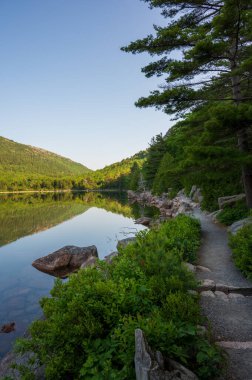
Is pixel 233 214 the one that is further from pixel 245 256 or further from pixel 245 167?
pixel 245 256

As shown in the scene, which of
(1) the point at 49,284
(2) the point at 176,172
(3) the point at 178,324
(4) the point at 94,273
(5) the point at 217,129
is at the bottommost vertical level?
(1) the point at 49,284

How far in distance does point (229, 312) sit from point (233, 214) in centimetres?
949

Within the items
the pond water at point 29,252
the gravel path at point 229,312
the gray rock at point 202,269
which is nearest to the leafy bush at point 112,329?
the gravel path at point 229,312

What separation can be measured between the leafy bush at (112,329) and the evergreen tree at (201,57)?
762 cm

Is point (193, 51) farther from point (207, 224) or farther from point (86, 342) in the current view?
point (86, 342)

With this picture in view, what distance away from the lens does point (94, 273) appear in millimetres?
5738

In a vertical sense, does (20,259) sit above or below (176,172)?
below

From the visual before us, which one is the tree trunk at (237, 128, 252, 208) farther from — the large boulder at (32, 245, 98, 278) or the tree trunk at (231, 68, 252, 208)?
the large boulder at (32, 245, 98, 278)

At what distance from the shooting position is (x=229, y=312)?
5.68 metres

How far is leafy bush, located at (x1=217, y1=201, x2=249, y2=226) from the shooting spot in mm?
13847

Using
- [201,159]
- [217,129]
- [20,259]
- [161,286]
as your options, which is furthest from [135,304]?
[20,259]

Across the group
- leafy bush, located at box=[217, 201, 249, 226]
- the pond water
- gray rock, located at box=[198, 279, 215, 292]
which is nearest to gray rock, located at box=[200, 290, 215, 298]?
gray rock, located at box=[198, 279, 215, 292]

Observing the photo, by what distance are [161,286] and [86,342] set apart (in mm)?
1920

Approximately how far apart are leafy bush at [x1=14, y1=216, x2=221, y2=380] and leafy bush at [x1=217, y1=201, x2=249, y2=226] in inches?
364
